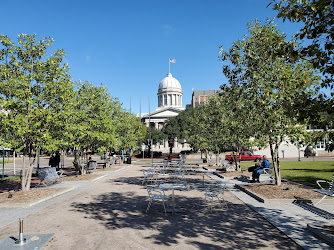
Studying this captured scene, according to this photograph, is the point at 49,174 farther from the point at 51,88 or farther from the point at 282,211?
the point at 282,211

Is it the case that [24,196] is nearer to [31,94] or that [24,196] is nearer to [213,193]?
[31,94]

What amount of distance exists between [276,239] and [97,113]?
17.2 m

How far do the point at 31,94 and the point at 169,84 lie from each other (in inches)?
4300

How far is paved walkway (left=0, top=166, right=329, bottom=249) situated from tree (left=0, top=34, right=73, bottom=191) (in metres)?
2.98

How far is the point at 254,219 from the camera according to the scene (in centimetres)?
819

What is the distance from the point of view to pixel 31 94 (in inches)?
457

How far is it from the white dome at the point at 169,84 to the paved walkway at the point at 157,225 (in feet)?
358

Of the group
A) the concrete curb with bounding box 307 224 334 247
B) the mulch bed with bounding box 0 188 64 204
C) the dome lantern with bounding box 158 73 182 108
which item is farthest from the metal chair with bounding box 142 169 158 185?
the dome lantern with bounding box 158 73 182 108

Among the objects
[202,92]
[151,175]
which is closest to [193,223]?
[151,175]

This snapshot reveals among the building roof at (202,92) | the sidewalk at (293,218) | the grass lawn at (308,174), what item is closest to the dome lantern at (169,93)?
the building roof at (202,92)

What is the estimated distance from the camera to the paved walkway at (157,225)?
20.4 feet

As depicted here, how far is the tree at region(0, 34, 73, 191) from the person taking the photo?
38.1 ft

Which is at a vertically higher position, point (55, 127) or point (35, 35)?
point (35, 35)

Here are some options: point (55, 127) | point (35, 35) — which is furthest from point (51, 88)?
point (35, 35)
